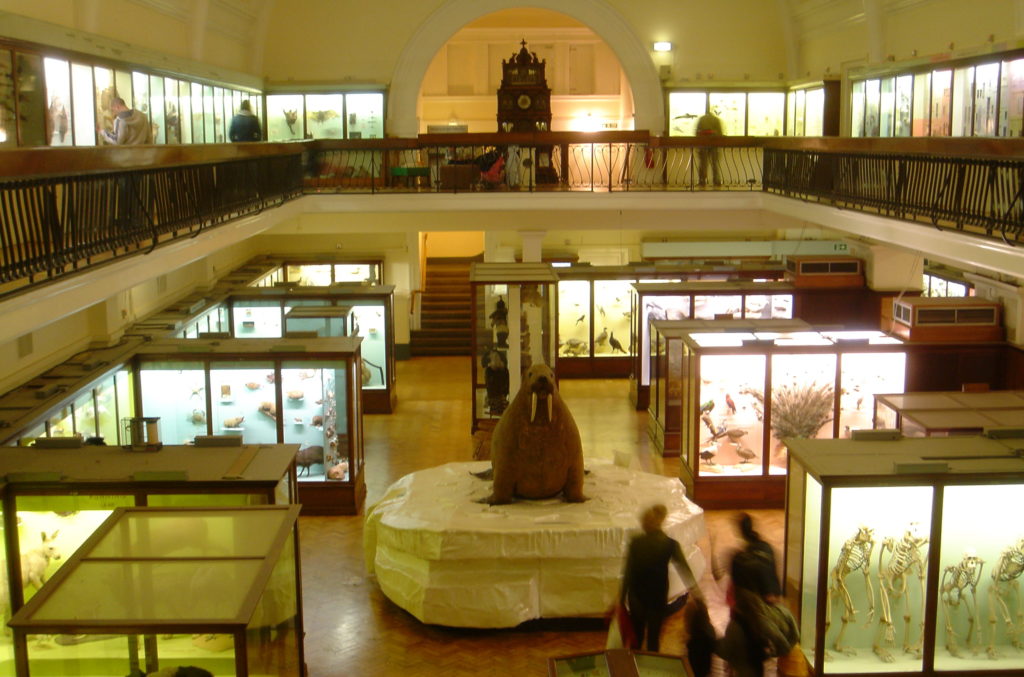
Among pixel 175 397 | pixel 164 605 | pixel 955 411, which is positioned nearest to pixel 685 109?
pixel 955 411

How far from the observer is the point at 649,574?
7723mm

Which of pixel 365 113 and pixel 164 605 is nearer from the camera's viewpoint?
pixel 164 605

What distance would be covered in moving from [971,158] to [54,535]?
857 cm

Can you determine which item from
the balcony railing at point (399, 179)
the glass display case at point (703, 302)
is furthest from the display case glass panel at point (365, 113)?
the glass display case at point (703, 302)

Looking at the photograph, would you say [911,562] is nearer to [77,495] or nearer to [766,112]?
[77,495]

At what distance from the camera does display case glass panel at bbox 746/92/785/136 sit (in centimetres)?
2477

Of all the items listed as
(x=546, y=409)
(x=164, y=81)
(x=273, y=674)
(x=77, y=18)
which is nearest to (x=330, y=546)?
(x=546, y=409)

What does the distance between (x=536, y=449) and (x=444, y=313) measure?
1536 cm

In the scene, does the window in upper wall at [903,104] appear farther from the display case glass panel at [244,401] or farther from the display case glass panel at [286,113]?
the display case glass panel at [286,113]

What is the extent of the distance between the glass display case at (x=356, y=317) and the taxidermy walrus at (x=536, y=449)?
298 inches

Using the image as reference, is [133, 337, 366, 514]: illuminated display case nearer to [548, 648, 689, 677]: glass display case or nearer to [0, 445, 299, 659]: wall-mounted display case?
[0, 445, 299, 659]: wall-mounted display case

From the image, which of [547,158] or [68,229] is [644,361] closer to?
[547,158]

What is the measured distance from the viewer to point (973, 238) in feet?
34.0

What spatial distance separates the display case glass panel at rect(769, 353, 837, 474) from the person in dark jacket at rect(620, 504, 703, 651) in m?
5.42
